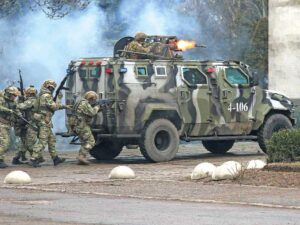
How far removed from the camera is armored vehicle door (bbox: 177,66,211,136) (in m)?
24.0

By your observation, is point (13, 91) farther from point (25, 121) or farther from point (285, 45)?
point (285, 45)

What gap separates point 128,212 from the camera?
1421 centimetres

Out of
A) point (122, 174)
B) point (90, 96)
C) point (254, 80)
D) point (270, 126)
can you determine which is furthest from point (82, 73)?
point (122, 174)

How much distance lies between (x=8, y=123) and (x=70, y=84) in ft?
6.14

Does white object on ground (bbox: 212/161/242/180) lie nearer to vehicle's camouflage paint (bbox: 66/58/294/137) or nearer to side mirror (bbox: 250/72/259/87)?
vehicle's camouflage paint (bbox: 66/58/294/137)

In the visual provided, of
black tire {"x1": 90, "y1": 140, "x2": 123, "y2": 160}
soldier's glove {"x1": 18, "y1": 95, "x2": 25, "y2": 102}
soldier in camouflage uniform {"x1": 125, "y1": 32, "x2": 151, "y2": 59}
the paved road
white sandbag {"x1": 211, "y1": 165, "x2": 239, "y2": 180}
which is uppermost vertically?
soldier in camouflage uniform {"x1": 125, "y1": 32, "x2": 151, "y2": 59}

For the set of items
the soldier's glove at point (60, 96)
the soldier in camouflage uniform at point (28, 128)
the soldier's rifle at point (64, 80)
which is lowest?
the soldier in camouflage uniform at point (28, 128)

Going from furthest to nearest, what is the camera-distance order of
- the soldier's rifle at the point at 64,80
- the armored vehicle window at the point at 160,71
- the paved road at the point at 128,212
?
the soldier's rifle at the point at 64,80 → the armored vehicle window at the point at 160,71 → the paved road at the point at 128,212

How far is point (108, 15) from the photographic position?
29.4 m

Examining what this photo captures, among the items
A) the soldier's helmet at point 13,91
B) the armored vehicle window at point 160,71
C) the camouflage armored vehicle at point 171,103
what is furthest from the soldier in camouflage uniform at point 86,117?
the armored vehicle window at point 160,71

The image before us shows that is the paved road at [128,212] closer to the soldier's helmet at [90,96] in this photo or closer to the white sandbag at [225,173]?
the white sandbag at [225,173]

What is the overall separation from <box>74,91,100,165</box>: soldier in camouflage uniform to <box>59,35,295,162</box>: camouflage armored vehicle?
0.33 meters

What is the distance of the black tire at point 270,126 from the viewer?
993 inches

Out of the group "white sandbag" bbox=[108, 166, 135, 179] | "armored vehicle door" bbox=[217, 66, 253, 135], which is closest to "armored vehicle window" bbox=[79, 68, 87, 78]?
"armored vehicle door" bbox=[217, 66, 253, 135]
